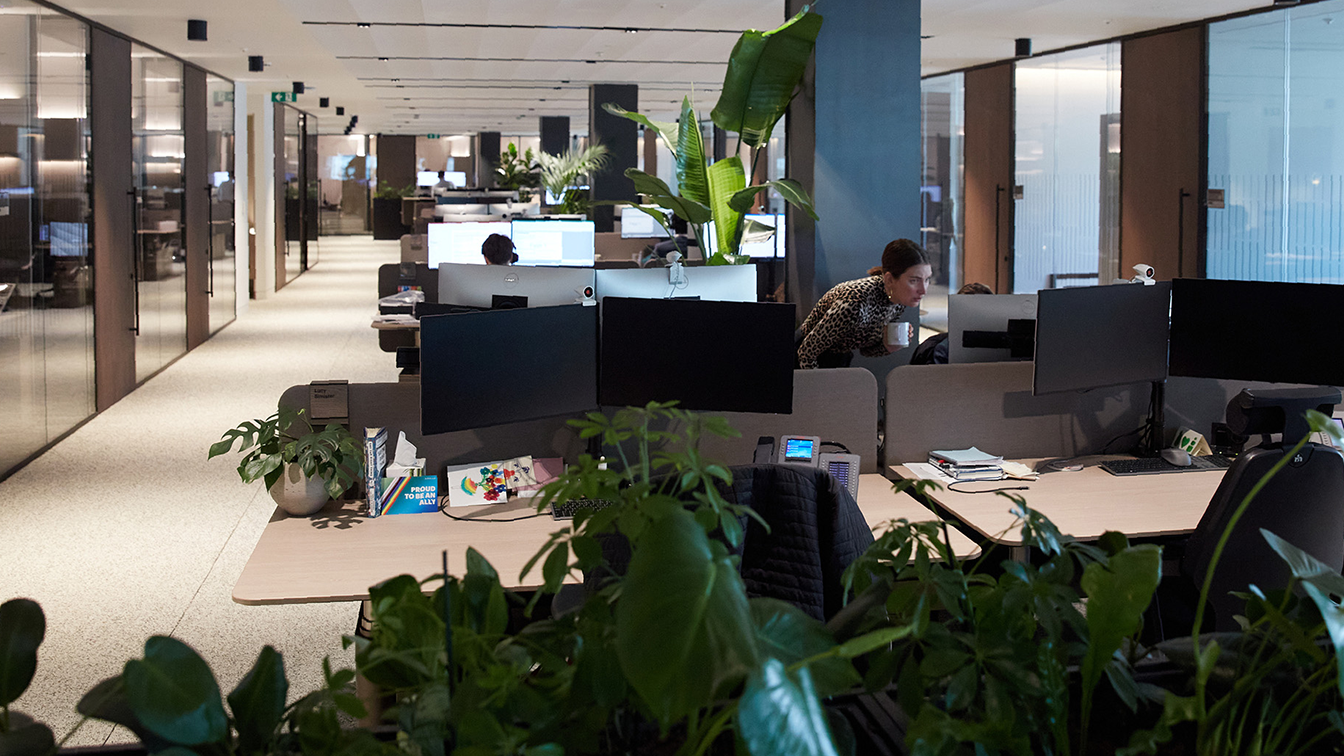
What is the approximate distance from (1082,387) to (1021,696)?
2838 mm

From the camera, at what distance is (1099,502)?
3256mm

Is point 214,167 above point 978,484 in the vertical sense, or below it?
above

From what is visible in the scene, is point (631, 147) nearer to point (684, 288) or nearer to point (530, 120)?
point (530, 120)

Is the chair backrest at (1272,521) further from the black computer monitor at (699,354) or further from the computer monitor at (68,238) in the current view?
the computer monitor at (68,238)

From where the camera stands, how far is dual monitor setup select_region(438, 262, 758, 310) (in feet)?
11.9

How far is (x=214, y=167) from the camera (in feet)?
35.6

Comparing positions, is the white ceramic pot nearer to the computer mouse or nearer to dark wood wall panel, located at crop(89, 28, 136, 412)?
the computer mouse

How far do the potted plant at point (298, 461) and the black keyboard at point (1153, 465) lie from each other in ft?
7.42

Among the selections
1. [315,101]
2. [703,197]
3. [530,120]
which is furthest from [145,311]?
[530,120]

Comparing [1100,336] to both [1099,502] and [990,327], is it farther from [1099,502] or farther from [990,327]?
[1099,502]

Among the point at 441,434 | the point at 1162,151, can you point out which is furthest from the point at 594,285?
the point at 1162,151

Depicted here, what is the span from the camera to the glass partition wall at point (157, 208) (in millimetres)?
8547

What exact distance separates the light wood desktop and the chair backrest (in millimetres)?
556

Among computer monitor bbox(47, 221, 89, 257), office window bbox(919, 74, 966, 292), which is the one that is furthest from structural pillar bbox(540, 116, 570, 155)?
computer monitor bbox(47, 221, 89, 257)
